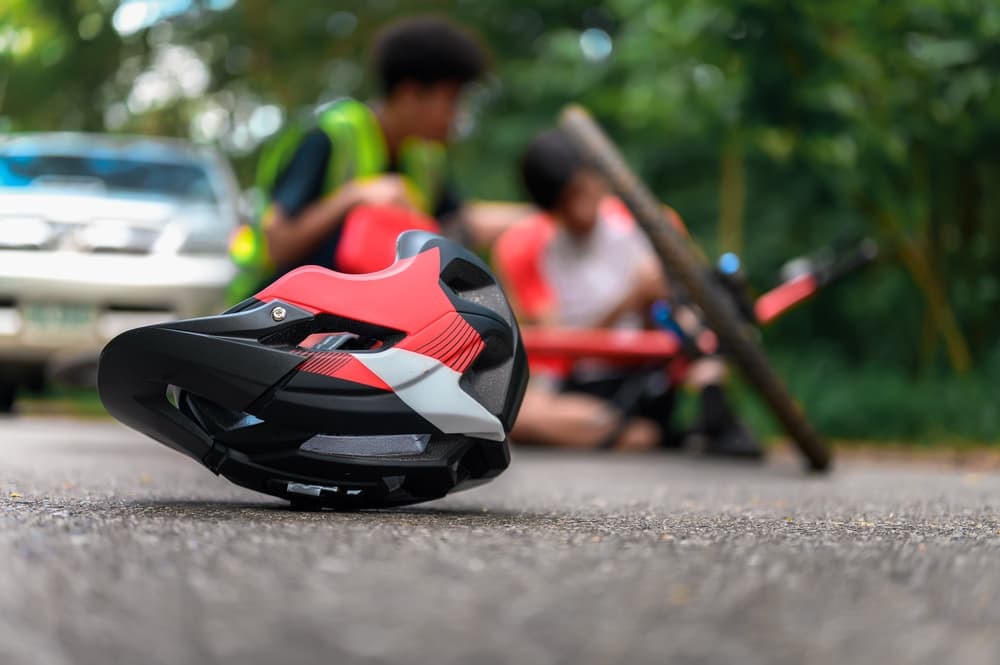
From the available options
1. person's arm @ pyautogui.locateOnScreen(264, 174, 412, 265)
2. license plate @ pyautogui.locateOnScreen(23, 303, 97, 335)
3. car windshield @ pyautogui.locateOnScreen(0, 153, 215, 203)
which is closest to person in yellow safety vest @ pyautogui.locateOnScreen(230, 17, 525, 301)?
person's arm @ pyautogui.locateOnScreen(264, 174, 412, 265)

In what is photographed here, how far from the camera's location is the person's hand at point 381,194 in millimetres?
4273

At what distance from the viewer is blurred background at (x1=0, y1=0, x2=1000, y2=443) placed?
20.2 feet

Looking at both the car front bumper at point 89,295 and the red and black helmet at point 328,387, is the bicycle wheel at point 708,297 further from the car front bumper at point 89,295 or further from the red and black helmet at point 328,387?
the car front bumper at point 89,295

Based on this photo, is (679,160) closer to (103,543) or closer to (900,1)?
(900,1)

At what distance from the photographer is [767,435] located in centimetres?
801

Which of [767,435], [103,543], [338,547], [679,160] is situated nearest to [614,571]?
[338,547]

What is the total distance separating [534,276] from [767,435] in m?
1.98

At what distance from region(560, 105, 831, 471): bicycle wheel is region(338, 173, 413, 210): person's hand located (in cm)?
73

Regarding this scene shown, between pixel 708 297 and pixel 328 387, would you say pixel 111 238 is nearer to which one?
pixel 708 297

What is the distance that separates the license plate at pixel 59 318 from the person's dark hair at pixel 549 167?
223 centimetres

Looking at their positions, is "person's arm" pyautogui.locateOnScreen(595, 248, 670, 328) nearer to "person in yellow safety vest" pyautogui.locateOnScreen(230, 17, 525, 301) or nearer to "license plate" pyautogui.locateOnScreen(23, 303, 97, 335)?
"person in yellow safety vest" pyautogui.locateOnScreen(230, 17, 525, 301)

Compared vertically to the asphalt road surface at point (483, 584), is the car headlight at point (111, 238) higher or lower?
higher

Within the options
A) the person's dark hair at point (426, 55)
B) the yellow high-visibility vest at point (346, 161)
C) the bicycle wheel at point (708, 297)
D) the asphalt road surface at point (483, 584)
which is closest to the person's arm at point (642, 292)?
the yellow high-visibility vest at point (346, 161)

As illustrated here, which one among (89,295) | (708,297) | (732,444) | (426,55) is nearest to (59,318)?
(89,295)
